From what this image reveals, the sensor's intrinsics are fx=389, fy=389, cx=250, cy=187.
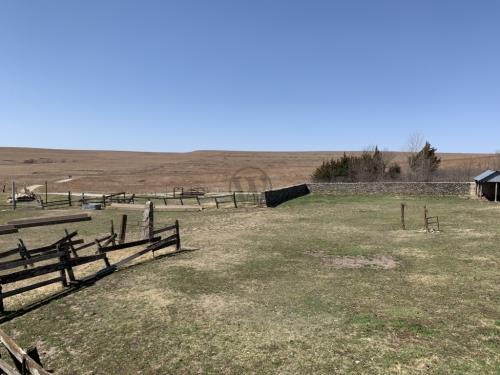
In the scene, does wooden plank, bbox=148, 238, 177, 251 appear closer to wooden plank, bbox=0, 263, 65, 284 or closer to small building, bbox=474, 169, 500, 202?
wooden plank, bbox=0, 263, 65, 284

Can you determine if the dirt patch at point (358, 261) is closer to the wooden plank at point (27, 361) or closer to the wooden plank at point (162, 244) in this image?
the wooden plank at point (162, 244)

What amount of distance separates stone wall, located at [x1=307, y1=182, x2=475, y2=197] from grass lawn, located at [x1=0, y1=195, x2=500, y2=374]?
1806cm

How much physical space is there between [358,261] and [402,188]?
2357 cm

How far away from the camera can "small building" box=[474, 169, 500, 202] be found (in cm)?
2822

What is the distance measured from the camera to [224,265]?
12.1 m

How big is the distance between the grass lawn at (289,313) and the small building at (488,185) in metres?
15.2

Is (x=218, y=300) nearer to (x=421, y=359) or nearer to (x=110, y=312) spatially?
(x=110, y=312)

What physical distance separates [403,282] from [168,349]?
254 inches

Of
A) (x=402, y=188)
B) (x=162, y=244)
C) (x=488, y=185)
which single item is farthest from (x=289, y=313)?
(x=402, y=188)

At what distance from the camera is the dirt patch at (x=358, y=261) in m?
11.9

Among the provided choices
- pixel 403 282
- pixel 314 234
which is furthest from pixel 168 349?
pixel 314 234

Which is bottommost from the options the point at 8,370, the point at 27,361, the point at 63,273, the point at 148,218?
the point at 63,273

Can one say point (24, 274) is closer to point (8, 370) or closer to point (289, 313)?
point (8, 370)

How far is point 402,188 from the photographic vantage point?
33812 millimetres
